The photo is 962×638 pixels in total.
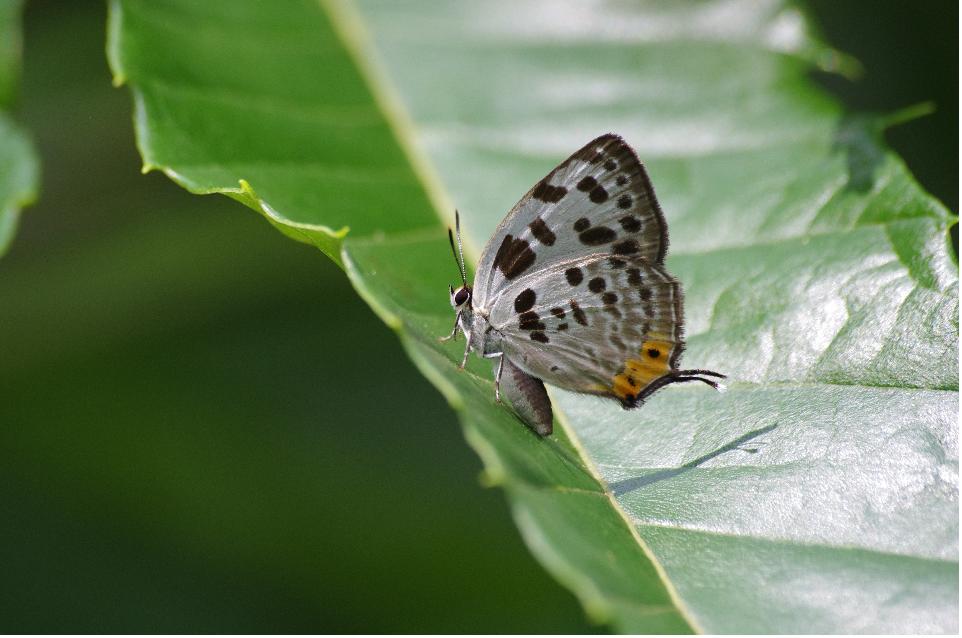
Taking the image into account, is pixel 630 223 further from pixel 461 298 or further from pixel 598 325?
pixel 461 298

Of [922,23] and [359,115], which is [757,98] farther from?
[922,23]

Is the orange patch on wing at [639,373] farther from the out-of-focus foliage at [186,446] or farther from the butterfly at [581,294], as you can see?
the out-of-focus foliage at [186,446]

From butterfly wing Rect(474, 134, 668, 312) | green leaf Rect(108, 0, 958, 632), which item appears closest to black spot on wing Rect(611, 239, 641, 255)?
butterfly wing Rect(474, 134, 668, 312)

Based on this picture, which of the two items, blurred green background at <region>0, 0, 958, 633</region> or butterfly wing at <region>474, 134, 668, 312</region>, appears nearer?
butterfly wing at <region>474, 134, 668, 312</region>

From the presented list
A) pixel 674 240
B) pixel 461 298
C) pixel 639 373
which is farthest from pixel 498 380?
pixel 674 240

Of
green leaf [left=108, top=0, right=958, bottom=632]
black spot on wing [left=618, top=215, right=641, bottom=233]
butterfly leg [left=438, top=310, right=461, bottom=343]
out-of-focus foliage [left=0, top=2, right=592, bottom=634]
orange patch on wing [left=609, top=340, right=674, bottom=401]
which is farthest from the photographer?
out-of-focus foliage [left=0, top=2, right=592, bottom=634]

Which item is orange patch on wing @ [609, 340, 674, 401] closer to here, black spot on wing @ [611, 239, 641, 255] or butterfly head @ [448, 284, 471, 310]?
black spot on wing @ [611, 239, 641, 255]
